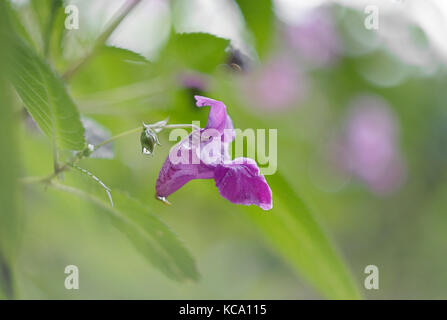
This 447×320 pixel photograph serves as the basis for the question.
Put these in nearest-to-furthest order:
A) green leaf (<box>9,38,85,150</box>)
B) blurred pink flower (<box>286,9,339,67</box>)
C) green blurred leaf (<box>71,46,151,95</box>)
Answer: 1. green leaf (<box>9,38,85,150</box>)
2. green blurred leaf (<box>71,46,151,95</box>)
3. blurred pink flower (<box>286,9,339,67</box>)

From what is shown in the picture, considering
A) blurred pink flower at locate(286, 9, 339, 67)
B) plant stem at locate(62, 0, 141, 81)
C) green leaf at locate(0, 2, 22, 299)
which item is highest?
blurred pink flower at locate(286, 9, 339, 67)

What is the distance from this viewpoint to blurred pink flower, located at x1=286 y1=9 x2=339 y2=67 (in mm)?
1877

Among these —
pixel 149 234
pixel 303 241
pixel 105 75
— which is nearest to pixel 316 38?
pixel 105 75

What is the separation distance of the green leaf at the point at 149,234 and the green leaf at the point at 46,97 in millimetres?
97

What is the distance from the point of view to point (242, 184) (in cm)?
45

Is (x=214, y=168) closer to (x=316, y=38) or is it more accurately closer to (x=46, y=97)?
(x=46, y=97)

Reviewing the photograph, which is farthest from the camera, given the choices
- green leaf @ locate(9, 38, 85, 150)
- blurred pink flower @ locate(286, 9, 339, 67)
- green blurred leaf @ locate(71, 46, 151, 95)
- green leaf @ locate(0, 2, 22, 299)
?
blurred pink flower @ locate(286, 9, 339, 67)

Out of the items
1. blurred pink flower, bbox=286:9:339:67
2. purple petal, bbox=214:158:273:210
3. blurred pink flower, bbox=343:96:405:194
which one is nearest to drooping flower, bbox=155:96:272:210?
purple petal, bbox=214:158:273:210

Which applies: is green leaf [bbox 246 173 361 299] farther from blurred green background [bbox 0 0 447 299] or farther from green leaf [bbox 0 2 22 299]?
green leaf [bbox 0 2 22 299]

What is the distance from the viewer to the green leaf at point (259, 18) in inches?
28.4

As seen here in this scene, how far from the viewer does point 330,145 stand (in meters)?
2.03

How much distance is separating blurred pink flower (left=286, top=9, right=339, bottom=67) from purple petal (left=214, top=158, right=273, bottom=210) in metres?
1.53

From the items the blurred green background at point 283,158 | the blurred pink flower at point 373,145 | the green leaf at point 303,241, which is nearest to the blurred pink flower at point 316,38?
the blurred green background at point 283,158
